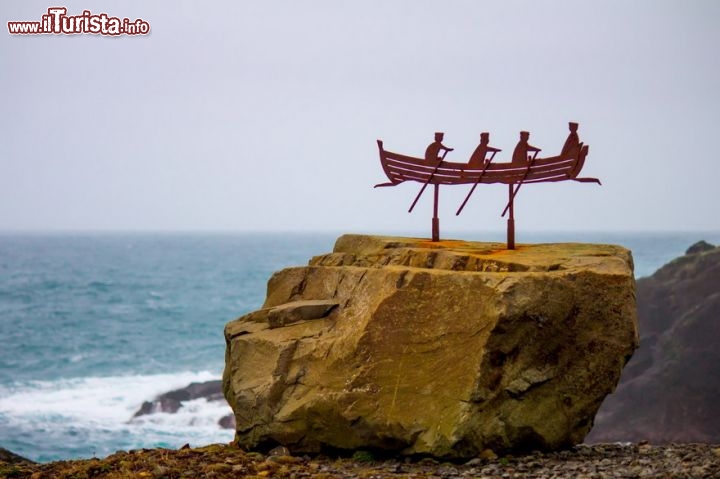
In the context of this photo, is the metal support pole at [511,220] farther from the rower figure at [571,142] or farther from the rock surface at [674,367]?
the rock surface at [674,367]

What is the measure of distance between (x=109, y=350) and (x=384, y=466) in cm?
3725

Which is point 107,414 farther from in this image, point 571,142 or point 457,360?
point 571,142

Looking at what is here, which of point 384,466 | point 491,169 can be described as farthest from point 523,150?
point 384,466

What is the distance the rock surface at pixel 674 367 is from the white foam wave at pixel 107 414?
12.5 m

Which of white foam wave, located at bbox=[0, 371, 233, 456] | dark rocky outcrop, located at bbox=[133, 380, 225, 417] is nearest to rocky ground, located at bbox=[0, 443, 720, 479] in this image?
white foam wave, located at bbox=[0, 371, 233, 456]

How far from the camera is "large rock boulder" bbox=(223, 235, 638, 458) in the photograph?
531 inches

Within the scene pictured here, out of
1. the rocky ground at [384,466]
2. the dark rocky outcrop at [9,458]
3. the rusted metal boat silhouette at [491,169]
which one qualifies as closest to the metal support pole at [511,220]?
the rusted metal boat silhouette at [491,169]

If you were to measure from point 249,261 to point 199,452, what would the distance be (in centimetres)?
10034

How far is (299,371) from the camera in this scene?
14.7 meters

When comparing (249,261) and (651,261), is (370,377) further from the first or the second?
(249,261)

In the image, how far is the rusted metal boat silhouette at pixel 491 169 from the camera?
1509 centimetres

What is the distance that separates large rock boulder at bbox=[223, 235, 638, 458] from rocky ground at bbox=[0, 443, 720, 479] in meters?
0.26

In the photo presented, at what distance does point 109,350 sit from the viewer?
48.4 meters

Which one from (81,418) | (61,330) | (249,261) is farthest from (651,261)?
(81,418)
